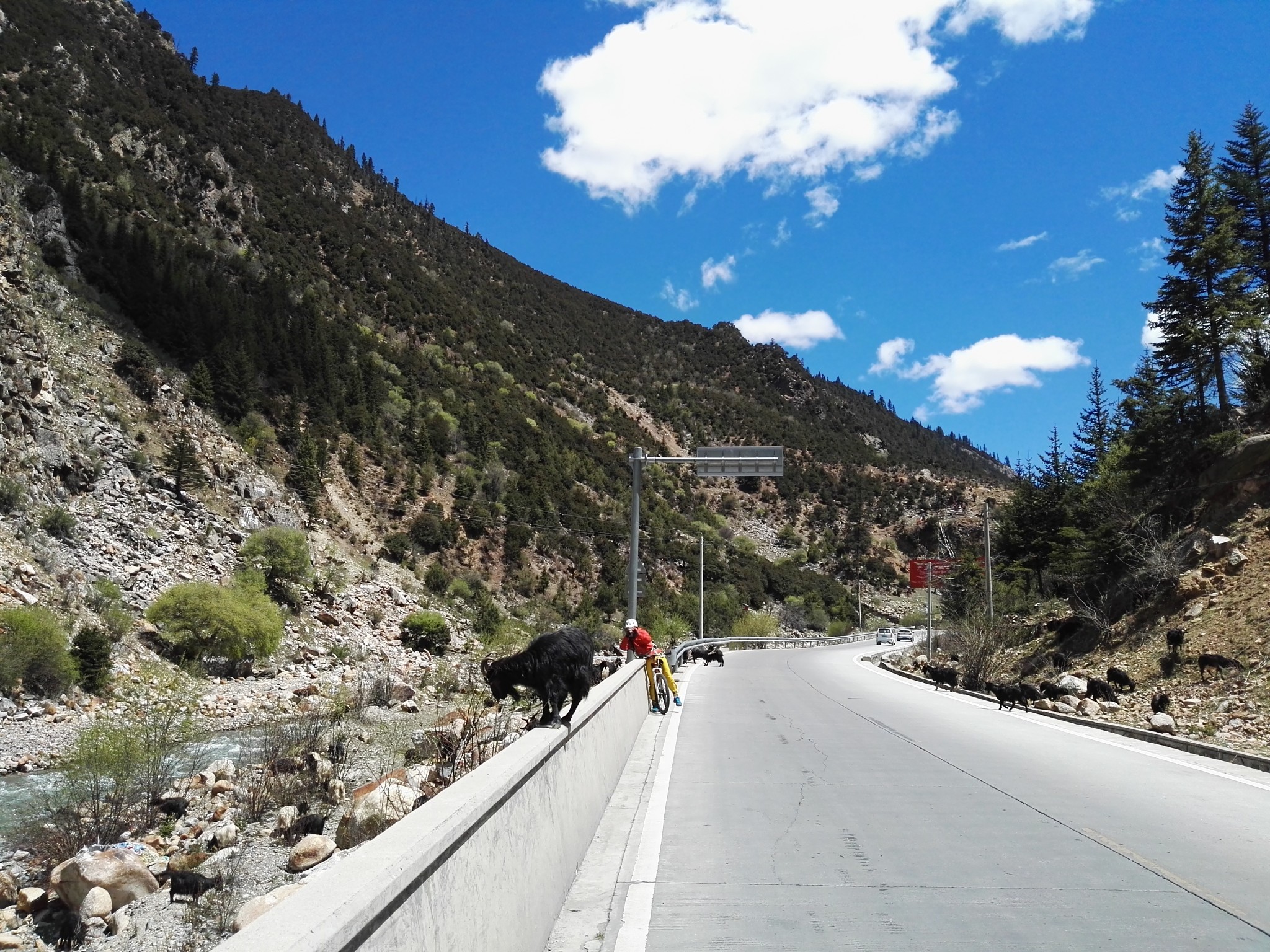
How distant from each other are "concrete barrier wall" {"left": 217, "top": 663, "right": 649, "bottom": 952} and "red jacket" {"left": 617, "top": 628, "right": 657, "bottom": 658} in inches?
323

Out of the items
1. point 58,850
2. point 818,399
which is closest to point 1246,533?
point 58,850

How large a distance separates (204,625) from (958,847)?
21.4 meters

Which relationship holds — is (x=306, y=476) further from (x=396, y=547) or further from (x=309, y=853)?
(x=309, y=853)

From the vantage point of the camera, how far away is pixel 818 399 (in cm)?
12525

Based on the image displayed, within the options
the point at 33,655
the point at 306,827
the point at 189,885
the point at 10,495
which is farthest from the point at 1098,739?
the point at 10,495

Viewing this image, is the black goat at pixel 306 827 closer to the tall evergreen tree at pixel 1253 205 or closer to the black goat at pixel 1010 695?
the black goat at pixel 1010 695

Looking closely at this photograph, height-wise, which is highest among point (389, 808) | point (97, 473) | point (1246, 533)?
point (97, 473)

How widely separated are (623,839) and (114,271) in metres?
41.2

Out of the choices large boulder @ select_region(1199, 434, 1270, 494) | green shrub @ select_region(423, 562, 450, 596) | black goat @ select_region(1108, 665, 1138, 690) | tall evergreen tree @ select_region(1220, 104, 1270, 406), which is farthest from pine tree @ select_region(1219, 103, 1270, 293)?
green shrub @ select_region(423, 562, 450, 596)

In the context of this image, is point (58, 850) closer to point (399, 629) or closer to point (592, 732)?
A: point (592, 732)

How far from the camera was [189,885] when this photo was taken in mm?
8078

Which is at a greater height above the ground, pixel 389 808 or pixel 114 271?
pixel 114 271

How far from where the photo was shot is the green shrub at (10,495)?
2333cm

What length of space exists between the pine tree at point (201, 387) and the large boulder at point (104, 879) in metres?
31.6
